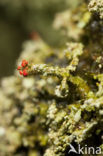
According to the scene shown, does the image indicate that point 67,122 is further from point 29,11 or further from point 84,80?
point 29,11

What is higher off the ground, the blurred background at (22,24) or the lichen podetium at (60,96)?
the blurred background at (22,24)

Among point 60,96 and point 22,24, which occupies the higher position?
point 22,24

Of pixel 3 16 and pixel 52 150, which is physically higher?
pixel 3 16

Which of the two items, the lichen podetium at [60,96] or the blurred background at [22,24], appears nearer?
the lichen podetium at [60,96]

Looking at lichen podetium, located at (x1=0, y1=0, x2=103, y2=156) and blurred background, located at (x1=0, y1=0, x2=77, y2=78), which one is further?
blurred background, located at (x1=0, y1=0, x2=77, y2=78)

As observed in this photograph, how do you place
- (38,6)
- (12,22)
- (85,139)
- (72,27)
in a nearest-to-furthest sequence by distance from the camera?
(85,139) < (72,27) < (38,6) < (12,22)

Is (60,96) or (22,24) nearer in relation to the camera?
(60,96)

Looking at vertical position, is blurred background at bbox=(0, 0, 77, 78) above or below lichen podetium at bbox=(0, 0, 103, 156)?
above

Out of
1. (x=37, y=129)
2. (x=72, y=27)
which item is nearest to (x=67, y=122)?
(x=37, y=129)
